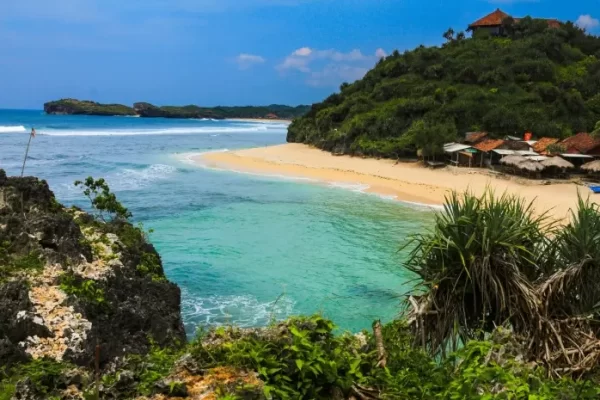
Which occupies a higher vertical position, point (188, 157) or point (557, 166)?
point (557, 166)

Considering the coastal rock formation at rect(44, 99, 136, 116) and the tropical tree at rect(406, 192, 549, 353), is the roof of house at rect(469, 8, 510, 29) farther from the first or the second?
the coastal rock formation at rect(44, 99, 136, 116)

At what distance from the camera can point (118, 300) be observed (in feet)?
32.4

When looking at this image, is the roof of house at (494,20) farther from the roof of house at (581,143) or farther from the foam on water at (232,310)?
the foam on water at (232,310)

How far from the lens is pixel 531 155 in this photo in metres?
37.3

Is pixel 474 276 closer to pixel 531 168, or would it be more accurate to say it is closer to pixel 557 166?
pixel 531 168

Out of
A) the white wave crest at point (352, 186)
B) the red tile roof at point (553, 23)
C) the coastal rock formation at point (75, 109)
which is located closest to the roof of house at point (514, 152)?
the white wave crest at point (352, 186)

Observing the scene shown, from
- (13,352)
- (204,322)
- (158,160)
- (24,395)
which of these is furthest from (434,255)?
(158,160)

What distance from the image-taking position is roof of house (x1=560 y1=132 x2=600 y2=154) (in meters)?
38.1

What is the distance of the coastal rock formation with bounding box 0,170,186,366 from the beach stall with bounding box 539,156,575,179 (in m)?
30.8

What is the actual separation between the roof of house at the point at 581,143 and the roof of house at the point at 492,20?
169 ft

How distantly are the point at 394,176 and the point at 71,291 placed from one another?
33.0 metres

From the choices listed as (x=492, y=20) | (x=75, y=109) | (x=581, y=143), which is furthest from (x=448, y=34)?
(x=75, y=109)

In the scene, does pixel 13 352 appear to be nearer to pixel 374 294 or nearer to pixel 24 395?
pixel 24 395

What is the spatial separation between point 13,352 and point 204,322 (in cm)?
670
